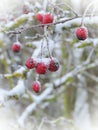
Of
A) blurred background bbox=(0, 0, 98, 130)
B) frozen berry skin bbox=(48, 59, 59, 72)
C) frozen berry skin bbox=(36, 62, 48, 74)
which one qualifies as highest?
blurred background bbox=(0, 0, 98, 130)

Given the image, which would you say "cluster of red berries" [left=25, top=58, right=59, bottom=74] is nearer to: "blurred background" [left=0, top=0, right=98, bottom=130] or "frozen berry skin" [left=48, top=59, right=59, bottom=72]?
"frozen berry skin" [left=48, top=59, right=59, bottom=72]

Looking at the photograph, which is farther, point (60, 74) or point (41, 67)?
point (60, 74)

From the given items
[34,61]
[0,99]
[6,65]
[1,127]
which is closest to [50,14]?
[34,61]

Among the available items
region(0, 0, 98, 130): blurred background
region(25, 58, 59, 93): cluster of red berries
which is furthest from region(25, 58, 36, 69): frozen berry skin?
region(0, 0, 98, 130): blurred background

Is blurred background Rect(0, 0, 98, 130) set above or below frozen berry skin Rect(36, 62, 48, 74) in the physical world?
above

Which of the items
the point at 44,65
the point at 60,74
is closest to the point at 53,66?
the point at 44,65

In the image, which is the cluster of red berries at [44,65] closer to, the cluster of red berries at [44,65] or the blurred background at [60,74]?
the cluster of red berries at [44,65]

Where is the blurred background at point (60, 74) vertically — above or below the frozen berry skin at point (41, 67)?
above

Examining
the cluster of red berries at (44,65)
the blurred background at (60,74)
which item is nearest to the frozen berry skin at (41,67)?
the cluster of red berries at (44,65)

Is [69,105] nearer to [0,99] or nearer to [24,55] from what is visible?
[24,55]

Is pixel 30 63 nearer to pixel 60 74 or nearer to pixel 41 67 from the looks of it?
pixel 41 67

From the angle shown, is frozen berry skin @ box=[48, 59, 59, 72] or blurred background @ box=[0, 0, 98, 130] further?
blurred background @ box=[0, 0, 98, 130]
